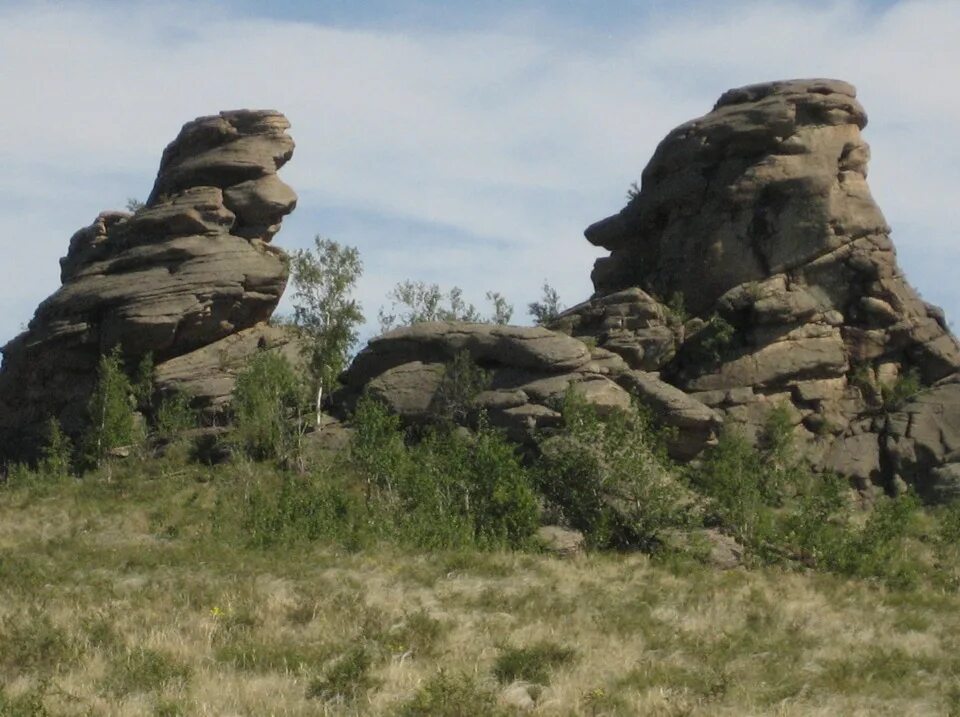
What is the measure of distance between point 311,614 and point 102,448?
3319cm

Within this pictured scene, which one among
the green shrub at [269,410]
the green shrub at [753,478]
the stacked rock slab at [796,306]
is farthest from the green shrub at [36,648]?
the stacked rock slab at [796,306]

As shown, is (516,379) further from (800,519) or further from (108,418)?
(108,418)

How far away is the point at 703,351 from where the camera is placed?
54.4 metres

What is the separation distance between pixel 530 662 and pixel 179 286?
41.3m

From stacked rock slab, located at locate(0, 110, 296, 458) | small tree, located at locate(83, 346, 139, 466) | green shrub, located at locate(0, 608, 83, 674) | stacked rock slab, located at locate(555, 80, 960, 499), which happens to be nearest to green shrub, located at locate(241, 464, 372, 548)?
small tree, located at locate(83, 346, 139, 466)

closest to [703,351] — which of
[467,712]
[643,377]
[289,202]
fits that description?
[643,377]

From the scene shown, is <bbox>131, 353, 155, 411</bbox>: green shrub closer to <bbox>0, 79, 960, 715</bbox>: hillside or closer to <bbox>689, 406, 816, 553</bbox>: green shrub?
<bbox>0, 79, 960, 715</bbox>: hillside

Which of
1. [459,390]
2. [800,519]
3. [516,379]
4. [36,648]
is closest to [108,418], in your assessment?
[459,390]

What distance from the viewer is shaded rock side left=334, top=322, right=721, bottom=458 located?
47688 mm

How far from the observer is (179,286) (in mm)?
55938

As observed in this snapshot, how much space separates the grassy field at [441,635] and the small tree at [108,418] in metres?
16.9

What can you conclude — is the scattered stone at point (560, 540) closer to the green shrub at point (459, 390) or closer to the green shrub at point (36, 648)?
the green shrub at point (459, 390)

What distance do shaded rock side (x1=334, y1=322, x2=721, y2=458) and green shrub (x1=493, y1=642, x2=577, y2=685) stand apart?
27119 mm

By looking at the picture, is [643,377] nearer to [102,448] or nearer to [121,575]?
[102,448]
